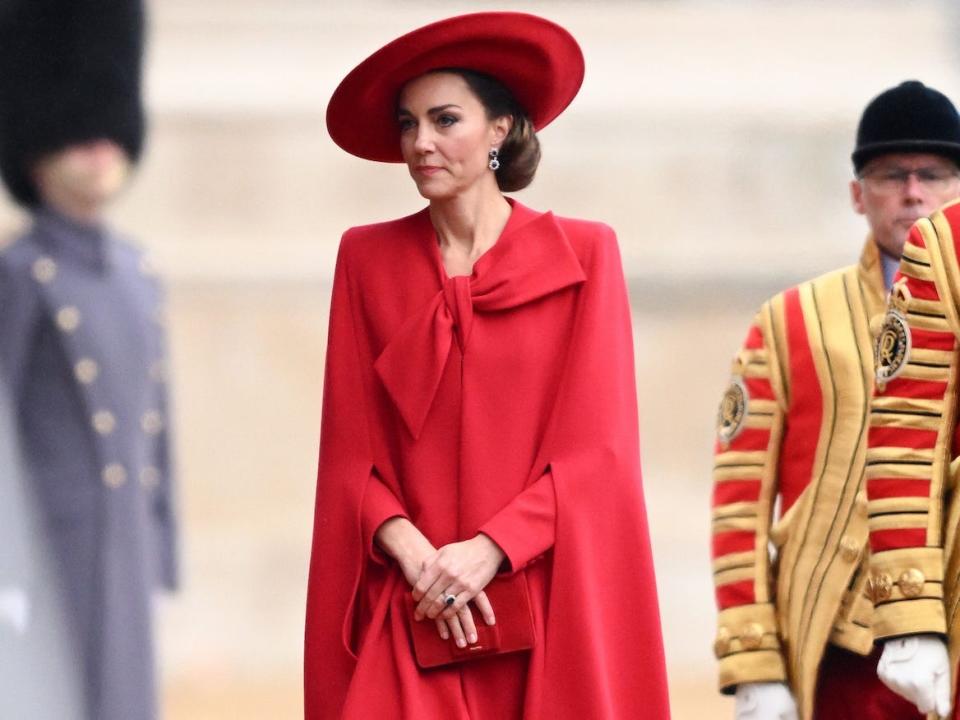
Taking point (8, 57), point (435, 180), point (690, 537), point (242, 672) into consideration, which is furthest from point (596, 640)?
point (690, 537)

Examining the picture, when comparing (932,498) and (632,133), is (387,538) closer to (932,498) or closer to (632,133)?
(932,498)

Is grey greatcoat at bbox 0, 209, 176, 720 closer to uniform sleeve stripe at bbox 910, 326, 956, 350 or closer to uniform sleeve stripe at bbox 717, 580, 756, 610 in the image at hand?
uniform sleeve stripe at bbox 717, 580, 756, 610

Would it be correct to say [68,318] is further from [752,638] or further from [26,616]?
[752,638]

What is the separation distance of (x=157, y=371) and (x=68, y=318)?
10.7 inches

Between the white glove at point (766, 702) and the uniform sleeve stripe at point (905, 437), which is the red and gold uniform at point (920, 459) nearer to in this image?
the uniform sleeve stripe at point (905, 437)

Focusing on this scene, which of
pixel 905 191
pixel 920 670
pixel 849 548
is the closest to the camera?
pixel 920 670

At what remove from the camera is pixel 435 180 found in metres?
4.89

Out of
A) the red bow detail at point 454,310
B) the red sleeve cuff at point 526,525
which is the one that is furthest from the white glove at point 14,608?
the red sleeve cuff at point 526,525

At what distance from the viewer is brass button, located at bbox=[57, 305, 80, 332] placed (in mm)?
5246

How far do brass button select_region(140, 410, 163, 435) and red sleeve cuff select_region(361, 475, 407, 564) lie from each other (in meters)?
0.75

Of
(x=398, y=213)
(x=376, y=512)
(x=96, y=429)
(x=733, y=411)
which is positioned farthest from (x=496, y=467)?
(x=398, y=213)

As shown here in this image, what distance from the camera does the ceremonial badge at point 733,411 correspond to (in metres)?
5.89

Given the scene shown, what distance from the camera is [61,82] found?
17.6ft

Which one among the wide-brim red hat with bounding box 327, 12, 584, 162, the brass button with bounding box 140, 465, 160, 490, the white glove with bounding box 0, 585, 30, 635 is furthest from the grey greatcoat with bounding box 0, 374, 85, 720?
the wide-brim red hat with bounding box 327, 12, 584, 162
